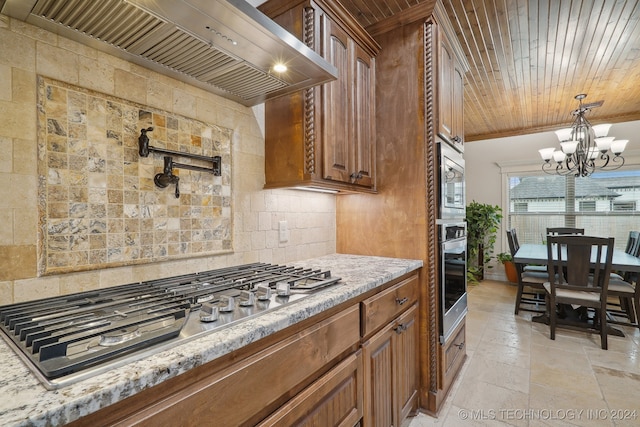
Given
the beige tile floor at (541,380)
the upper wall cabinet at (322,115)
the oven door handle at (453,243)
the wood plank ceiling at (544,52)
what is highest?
the wood plank ceiling at (544,52)

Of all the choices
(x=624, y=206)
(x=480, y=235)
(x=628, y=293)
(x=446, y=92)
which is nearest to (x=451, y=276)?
(x=446, y=92)

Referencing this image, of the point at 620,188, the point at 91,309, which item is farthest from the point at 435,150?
the point at 620,188

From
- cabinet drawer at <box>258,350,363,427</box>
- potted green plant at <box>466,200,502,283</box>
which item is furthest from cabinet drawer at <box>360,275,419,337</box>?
potted green plant at <box>466,200,502,283</box>

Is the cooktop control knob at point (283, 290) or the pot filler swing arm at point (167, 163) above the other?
the pot filler swing arm at point (167, 163)

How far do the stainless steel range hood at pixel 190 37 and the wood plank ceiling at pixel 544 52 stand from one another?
132 centimetres

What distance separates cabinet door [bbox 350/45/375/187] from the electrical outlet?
49 cm

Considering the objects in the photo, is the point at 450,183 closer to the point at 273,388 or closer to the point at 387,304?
the point at 387,304

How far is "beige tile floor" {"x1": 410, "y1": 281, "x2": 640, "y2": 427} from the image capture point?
187 cm

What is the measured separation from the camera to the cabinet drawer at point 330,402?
93 centimetres

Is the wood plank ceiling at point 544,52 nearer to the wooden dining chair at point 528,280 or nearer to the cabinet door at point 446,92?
the cabinet door at point 446,92

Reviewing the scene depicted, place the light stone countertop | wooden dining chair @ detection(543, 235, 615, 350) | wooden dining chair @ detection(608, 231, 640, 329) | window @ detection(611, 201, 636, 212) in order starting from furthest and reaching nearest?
window @ detection(611, 201, 636, 212), wooden dining chair @ detection(608, 231, 640, 329), wooden dining chair @ detection(543, 235, 615, 350), the light stone countertop

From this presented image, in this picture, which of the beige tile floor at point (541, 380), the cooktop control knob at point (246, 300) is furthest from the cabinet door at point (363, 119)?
the beige tile floor at point (541, 380)

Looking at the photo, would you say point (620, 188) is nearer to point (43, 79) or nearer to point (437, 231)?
point (437, 231)

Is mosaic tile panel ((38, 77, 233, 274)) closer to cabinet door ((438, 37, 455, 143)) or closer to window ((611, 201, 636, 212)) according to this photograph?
cabinet door ((438, 37, 455, 143))
